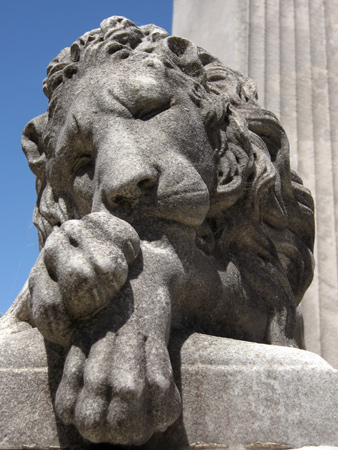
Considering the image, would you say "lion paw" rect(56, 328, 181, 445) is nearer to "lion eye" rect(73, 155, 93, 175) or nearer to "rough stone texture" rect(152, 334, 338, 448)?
"rough stone texture" rect(152, 334, 338, 448)

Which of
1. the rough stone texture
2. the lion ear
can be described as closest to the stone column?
the lion ear

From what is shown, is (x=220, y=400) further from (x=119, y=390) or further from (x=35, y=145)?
(x=35, y=145)

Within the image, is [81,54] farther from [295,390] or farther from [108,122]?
[295,390]

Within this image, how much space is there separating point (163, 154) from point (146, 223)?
0.67ft

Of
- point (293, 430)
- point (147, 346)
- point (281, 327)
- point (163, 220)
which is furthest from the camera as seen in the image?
point (281, 327)

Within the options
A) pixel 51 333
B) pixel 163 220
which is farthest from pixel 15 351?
pixel 163 220

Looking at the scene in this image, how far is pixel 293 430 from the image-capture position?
4.47 feet

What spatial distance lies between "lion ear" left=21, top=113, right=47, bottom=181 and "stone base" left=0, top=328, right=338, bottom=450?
2.76 feet

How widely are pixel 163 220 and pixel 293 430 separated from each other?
62cm

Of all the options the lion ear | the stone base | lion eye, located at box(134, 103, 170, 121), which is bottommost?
the stone base

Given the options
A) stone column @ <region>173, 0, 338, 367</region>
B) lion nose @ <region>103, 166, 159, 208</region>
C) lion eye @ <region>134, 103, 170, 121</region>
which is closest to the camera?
lion nose @ <region>103, 166, 159, 208</region>

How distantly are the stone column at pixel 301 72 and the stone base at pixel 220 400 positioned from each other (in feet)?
6.12

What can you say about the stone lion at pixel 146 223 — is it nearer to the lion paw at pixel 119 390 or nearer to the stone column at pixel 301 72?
the lion paw at pixel 119 390

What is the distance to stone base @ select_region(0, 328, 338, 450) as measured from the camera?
1.34 metres
